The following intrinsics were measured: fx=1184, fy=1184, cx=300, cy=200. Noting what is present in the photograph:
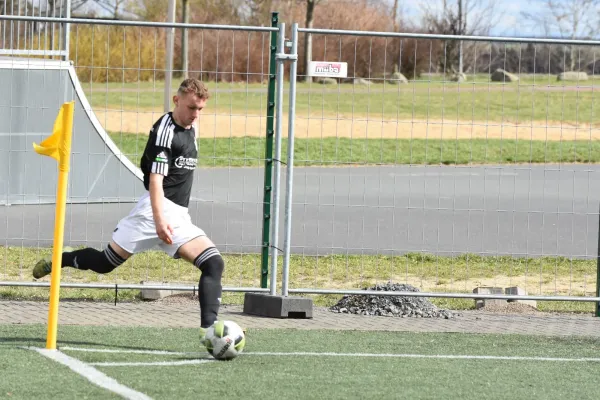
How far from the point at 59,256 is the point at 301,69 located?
703 cm

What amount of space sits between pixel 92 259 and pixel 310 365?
174cm

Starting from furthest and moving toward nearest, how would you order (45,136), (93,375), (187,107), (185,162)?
(45,136) < (185,162) < (187,107) < (93,375)

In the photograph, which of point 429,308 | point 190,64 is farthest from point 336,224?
point 190,64

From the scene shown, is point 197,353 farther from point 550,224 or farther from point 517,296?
point 550,224

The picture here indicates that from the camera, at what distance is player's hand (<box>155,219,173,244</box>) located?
296 inches

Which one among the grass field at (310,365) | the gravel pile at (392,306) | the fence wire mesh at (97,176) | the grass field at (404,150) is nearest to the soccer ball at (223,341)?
the grass field at (310,365)

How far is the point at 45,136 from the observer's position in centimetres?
1509

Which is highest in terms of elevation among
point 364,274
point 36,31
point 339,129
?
point 36,31

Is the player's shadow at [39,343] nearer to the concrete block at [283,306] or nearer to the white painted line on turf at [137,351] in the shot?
the white painted line on turf at [137,351]

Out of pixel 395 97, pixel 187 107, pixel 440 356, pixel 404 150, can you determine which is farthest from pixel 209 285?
pixel 404 150

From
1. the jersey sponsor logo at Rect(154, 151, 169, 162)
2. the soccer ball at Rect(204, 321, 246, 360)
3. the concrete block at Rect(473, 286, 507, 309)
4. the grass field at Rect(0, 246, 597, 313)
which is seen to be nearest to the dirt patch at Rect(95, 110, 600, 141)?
the grass field at Rect(0, 246, 597, 313)

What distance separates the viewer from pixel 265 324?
9398 mm

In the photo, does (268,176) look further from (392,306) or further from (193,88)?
(193,88)

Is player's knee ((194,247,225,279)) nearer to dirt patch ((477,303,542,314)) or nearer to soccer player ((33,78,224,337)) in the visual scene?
soccer player ((33,78,224,337))
